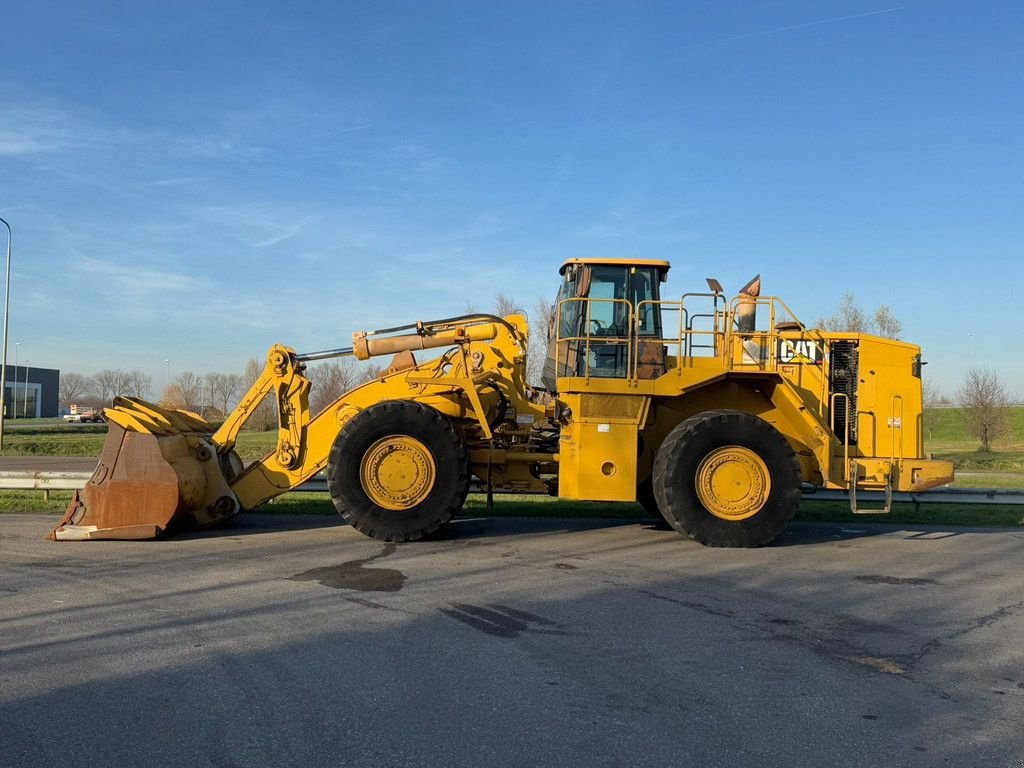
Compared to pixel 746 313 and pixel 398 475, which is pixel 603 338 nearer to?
pixel 746 313

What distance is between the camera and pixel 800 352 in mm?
10242

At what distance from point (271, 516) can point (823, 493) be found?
26.6ft

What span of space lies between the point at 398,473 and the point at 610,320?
3.20 meters

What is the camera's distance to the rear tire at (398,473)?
9539 mm

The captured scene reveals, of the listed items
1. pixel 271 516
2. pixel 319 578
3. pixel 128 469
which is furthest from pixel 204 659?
pixel 271 516

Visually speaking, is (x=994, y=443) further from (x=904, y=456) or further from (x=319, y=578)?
(x=319, y=578)

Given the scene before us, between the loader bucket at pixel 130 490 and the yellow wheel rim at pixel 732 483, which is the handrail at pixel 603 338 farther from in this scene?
the loader bucket at pixel 130 490

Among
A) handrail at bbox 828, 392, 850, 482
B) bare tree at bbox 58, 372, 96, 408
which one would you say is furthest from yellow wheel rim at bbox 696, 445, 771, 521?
bare tree at bbox 58, 372, 96, 408

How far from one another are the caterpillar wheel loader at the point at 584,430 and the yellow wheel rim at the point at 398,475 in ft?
0.05

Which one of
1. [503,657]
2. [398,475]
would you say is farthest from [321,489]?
[503,657]

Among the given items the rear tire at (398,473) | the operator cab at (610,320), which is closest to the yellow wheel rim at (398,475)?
the rear tire at (398,473)

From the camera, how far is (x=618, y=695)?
15.4 feet

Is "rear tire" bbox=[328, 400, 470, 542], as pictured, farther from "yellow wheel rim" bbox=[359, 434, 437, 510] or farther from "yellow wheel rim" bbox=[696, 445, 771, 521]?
"yellow wheel rim" bbox=[696, 445, 771, 521]

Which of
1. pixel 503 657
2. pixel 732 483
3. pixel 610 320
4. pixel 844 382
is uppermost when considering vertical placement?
pixel 610 320
